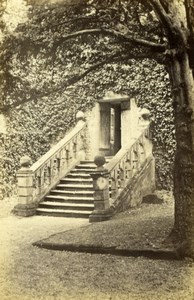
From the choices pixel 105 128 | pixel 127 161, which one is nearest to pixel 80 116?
pixel 105 128

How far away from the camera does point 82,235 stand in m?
7.21

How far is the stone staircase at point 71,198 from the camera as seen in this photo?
380 inches

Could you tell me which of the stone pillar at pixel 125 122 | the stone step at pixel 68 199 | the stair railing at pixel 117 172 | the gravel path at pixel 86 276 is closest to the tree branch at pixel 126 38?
the gravel path at pixel 86 276

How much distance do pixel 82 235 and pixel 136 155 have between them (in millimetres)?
4104

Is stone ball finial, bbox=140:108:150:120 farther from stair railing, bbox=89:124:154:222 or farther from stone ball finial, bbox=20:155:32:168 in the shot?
stone ball finial, bbox=20:155:32:168

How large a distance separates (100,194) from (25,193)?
202cm

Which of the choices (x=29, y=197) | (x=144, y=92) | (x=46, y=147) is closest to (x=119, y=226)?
(x=29, y=197)

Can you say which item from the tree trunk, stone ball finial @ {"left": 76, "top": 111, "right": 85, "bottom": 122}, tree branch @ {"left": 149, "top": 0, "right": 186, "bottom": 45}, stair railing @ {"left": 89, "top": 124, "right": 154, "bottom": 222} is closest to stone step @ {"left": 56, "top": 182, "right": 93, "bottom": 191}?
stair railing @ {"left": 89, "top": 124, "right": 154, "bottom": 222}

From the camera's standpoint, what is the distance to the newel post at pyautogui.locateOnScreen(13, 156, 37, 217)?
1001 centimetres

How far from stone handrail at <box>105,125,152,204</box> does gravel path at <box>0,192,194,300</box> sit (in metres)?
3.13

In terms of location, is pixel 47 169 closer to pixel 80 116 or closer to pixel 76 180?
pixel 76 180

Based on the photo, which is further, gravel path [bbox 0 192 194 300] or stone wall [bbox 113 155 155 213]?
stone wall [bbox 113 155 155 213]

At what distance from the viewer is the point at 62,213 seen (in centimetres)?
963

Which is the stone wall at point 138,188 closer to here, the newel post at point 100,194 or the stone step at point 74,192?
the newel post at point 100,194
